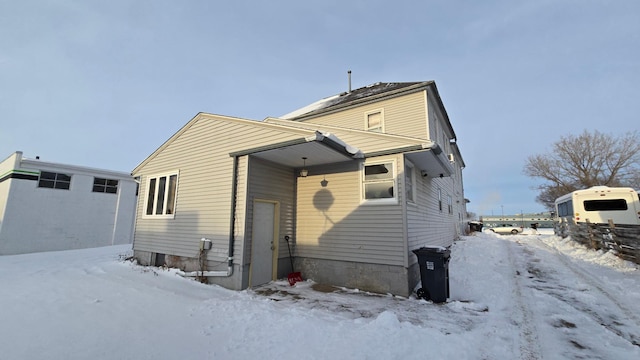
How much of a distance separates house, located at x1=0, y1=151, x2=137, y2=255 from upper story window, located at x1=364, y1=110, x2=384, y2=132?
1734 cm

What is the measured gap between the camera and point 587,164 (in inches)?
1061

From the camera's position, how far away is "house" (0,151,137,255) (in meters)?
14.6

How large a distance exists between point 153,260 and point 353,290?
7.19m

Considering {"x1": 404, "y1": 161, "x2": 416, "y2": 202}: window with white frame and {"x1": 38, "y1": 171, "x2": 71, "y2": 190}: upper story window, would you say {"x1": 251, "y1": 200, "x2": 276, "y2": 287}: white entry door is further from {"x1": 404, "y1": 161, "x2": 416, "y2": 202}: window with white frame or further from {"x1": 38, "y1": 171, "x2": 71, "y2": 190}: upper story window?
{"x1": 38, "y1": 171, "x2": 71, "y2": 190}: upper story window

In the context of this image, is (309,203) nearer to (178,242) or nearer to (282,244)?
(282,244)

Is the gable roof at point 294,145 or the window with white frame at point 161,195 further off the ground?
the gable roof at point 294,145

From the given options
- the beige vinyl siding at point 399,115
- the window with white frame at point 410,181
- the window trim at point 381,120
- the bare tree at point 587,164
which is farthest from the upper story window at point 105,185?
the bare tree at point 587,164

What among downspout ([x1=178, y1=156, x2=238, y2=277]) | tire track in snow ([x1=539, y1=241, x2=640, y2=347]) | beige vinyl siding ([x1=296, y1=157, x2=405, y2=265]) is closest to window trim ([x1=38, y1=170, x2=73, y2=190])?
downspout ([x1=178, y1=156, x2=238, y2=277])

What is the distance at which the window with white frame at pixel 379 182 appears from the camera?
→ 22.0 feet

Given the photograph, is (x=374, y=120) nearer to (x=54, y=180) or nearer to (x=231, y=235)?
(x=231, y=235)

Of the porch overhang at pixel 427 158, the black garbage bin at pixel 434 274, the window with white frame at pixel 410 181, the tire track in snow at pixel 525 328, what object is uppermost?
the porch overhang at pixel 427 158

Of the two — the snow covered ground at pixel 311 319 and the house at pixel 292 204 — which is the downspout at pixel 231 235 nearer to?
the house at pixel 292 204

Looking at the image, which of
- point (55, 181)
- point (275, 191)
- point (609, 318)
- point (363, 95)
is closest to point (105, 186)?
point (55, 181)

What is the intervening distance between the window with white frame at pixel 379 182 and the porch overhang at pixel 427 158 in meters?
0.35
